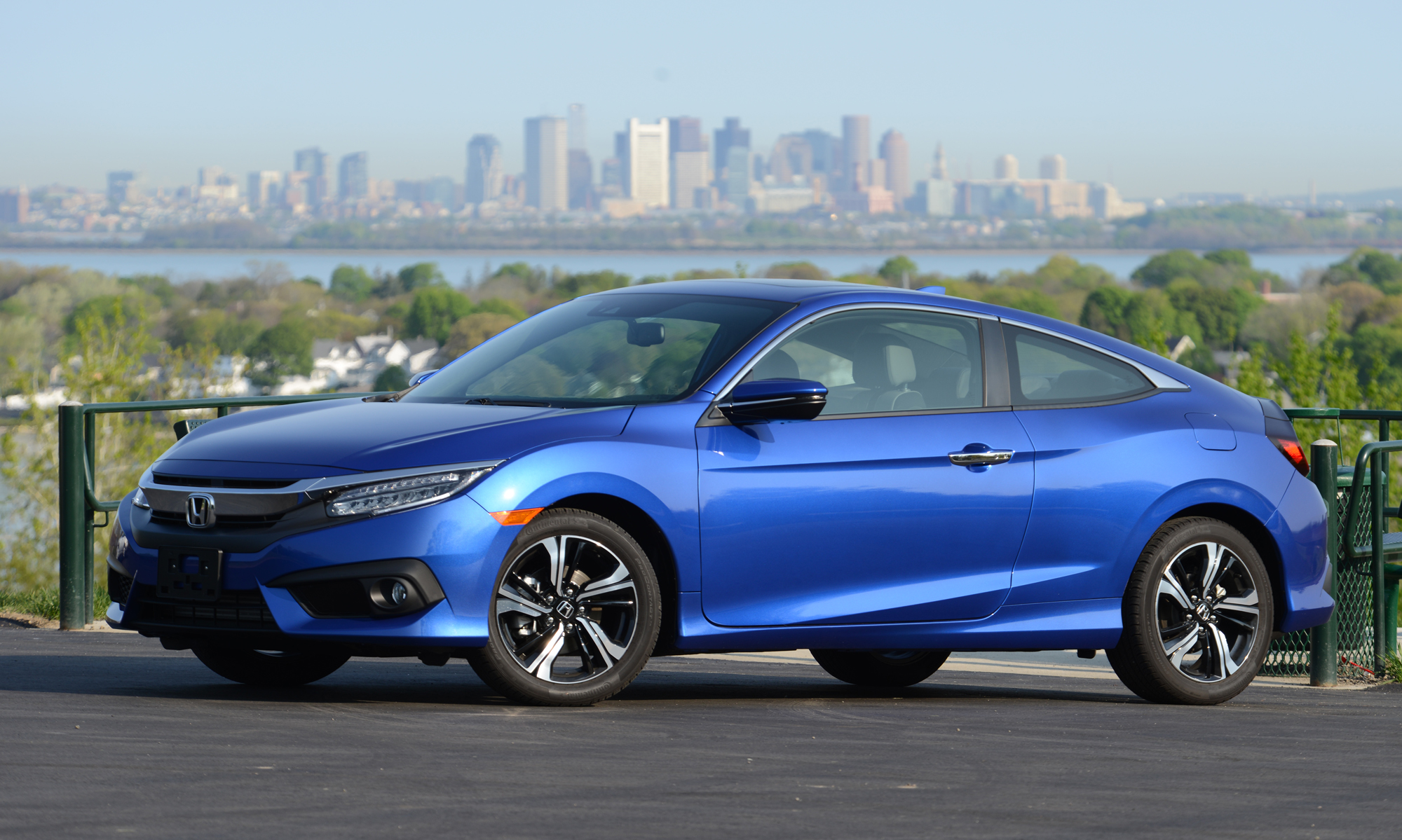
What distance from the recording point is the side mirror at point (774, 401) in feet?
20.5

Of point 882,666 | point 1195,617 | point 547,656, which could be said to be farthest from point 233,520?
point 1195,617

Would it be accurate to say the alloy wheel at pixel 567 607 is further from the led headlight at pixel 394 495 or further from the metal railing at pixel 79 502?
the metal railing at pixel 79 502

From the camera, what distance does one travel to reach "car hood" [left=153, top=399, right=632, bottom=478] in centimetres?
593

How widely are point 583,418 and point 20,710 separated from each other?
2.15 m

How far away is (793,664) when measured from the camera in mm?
9398

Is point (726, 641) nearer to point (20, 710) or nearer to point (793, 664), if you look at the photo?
point (20, 710)

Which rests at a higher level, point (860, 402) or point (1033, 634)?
point (860, 402)

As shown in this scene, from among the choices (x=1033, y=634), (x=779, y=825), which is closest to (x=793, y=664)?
(x=1033, y=634)

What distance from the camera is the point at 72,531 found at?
958 cm

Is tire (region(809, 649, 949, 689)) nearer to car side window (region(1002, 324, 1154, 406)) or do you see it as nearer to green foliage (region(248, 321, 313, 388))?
car side window (region(1002, 324, 1154, 406))

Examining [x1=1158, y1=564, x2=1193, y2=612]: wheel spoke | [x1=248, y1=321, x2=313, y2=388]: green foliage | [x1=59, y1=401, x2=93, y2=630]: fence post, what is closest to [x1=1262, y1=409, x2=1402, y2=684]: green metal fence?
[x1=1158, y1=564, x2=1193, y2=612]: wheel spoke

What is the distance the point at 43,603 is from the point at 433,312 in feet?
488

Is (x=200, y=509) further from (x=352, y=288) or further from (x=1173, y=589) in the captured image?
(x=352, y=288)

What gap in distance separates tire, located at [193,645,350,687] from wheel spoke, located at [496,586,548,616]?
4.00 ft
